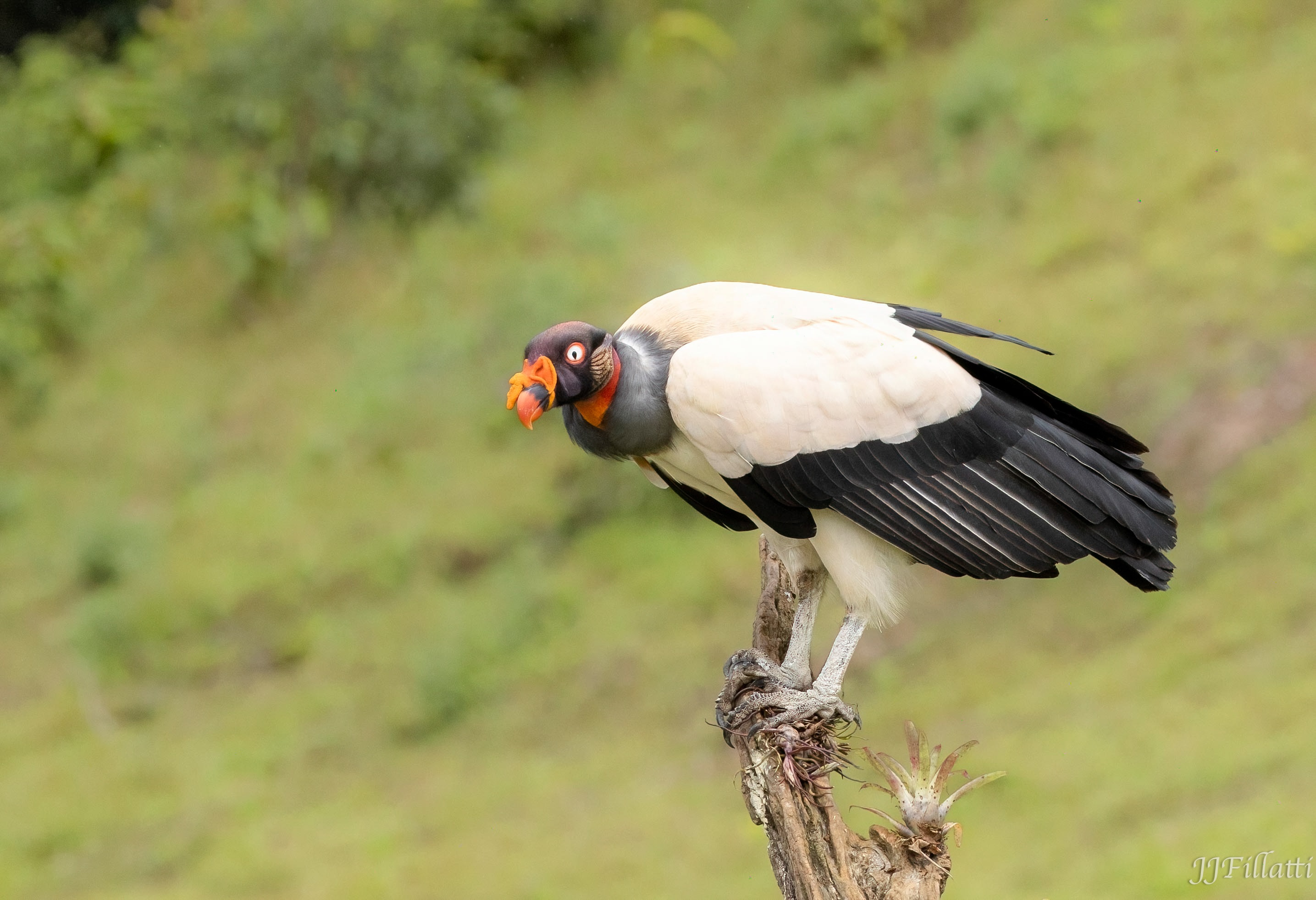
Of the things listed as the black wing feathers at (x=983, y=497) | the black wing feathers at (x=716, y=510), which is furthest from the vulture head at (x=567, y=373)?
the black wing feathers at (x=716, y=510)

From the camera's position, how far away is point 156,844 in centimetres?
998

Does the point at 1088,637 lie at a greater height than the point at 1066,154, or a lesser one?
lesser

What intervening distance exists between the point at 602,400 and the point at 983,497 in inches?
52.9

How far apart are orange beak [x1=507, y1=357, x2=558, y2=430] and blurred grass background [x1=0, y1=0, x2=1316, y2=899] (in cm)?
463

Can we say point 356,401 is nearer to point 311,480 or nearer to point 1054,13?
point 311,480

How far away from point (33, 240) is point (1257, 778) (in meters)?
11.7

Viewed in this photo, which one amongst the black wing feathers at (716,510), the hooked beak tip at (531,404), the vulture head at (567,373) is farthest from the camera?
the black wing feathers at (716,510)

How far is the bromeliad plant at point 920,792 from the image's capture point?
4547mm

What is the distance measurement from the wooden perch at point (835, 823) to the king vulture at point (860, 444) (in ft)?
0.46

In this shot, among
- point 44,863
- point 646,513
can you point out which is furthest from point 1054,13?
point 44,863

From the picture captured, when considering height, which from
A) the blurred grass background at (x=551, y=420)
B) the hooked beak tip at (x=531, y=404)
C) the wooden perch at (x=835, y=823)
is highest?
the blurred grass background at (x=551, y=420)

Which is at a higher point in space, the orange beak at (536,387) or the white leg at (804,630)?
the orange beak at (536,387)

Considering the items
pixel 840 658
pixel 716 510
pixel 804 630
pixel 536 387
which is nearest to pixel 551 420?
pixel 716 510

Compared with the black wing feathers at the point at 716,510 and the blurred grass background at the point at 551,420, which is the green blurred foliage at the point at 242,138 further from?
the black wing feathers at the point at 716,510
